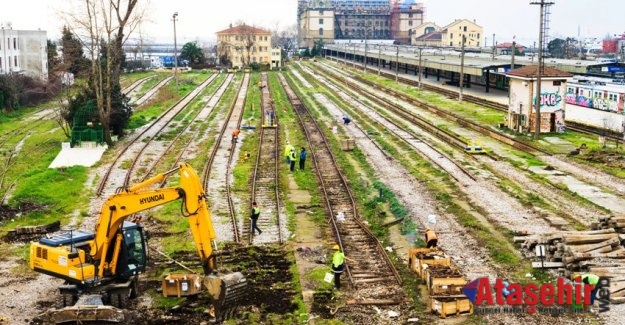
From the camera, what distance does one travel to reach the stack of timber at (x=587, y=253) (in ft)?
59.1

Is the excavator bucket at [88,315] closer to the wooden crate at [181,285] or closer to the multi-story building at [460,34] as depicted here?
the wooden crate at [181,285]

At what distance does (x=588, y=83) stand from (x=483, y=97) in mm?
10656

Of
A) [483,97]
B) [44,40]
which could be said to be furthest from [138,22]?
[44,40]

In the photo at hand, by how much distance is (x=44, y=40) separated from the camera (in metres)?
Result: 90.7

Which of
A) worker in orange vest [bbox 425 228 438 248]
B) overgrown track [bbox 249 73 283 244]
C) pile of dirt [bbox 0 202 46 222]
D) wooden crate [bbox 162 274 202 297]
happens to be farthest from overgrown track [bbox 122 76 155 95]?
wooden crate [bbox 162 274 202 297]

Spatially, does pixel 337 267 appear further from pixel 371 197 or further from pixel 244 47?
pixel 244 47

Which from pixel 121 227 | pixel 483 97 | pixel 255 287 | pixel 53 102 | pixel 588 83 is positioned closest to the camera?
pixel 121 227

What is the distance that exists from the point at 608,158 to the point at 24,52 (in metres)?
71.9

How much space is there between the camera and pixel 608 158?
35.3 meters

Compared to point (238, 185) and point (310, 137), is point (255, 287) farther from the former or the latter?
point (310, 137)

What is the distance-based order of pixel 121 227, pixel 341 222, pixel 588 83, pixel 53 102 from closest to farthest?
1. pixel 121 227
2. pixel 341 222
3. pixel 588 83
4. pixel 53 102

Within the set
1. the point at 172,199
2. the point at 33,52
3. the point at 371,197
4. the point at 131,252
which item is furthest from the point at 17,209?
the point at 33,52

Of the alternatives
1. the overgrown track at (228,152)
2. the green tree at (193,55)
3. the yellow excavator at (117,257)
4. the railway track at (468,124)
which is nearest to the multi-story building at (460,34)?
the green tree at (193,55)

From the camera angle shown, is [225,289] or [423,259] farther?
[423,259]
